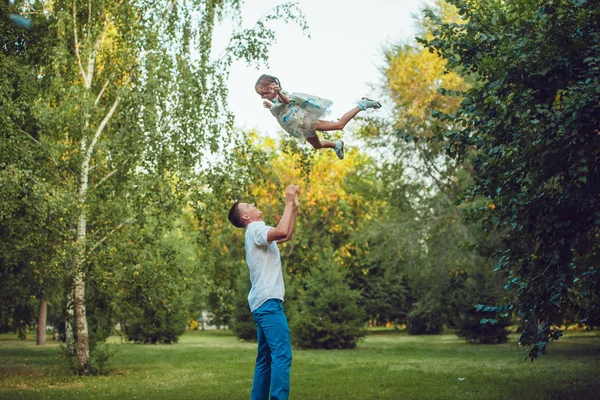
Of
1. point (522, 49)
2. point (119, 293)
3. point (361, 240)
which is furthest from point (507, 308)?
point (361, 240)

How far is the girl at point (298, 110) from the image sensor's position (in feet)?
23.0

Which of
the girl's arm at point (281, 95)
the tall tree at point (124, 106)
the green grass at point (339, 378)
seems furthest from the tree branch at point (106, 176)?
the girl's arm at point (281, 95)

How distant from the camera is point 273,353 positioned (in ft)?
19.2

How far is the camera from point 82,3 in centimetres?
1502

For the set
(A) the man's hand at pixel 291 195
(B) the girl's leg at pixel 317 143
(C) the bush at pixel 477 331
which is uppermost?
(B) the girl's leg at pixel 317 143

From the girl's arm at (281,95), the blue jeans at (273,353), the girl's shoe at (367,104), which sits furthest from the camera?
the girl's shoe at (367,104)

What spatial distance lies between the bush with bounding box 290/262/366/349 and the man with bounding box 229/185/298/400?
656 inches

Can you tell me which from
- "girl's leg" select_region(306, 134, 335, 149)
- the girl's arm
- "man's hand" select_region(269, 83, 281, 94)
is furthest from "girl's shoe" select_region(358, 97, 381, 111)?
"man's hand" select_region(269, 83, 281, 94)

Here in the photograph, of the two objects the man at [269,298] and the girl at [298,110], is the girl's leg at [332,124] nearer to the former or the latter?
the girl at [298,110]

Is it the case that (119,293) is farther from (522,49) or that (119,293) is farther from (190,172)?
(522,49)

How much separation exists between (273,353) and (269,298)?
0.49m

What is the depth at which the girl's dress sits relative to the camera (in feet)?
23.0

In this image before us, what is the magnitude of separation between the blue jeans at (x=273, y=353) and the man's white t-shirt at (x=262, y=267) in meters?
0.08

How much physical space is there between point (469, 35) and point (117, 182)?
31.6 feet
